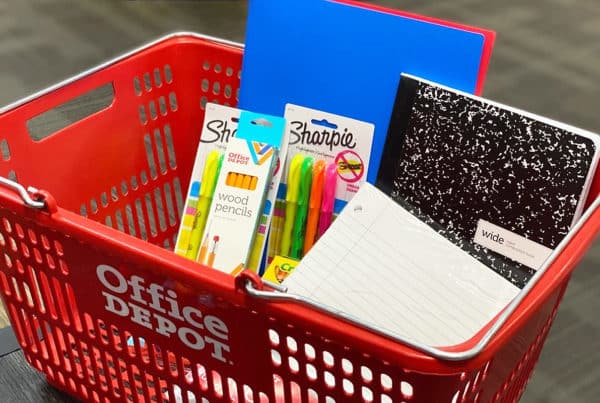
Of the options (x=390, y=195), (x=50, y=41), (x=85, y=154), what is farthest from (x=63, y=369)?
A: (x=50, y=41)

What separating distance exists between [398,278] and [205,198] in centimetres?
31

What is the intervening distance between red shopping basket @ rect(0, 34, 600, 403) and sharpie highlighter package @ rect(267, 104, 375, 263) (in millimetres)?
157

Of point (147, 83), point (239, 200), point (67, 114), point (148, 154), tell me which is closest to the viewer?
point (239, 200)

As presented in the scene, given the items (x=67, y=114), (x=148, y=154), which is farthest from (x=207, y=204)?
(x=67, y=114)

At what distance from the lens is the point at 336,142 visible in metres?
0.98

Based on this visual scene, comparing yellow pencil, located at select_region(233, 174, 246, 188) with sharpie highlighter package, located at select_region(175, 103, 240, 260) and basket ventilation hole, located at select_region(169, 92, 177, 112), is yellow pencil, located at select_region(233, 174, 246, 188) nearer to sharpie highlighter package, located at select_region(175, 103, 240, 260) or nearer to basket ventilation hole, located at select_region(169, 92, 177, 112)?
sharpie highlighter package, located at select_region(175, 103, 240, 260)

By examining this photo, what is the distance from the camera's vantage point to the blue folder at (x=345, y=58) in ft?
2.96

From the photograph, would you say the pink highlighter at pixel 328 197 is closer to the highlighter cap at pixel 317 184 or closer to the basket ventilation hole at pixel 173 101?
the highlighter cap at pixel 317 184

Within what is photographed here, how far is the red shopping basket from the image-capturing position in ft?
1.94

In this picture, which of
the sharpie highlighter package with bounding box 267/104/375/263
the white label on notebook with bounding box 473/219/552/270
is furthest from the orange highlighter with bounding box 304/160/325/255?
the white label on notebook with bounding box 473/219/552/270

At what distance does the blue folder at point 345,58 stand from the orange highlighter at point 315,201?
7cm

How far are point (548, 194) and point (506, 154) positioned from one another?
7 centimetres

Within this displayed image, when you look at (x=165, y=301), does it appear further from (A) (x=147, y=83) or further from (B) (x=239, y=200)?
(A) (x=147, y=83)

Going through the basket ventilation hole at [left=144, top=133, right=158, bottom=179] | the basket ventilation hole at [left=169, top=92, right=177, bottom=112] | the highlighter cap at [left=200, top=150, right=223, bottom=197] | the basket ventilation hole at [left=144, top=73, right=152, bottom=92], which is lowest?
the basket ventilation hole at [left=144, top=133, right=158, bottom=179]
